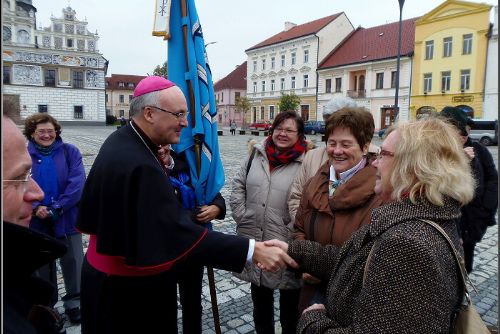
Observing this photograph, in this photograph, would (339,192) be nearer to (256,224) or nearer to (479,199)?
(256,224)

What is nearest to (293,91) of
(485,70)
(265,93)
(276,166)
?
(265,93)

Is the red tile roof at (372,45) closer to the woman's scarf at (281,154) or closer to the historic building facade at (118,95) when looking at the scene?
the woman's scarf at (281,154)

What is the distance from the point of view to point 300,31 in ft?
159

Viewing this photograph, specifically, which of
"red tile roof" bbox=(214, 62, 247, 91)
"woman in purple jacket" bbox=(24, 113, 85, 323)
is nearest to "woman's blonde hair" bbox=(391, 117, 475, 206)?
"woman in purple jacket" bbox=(24, 113, 85, 323)

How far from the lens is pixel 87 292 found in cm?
211

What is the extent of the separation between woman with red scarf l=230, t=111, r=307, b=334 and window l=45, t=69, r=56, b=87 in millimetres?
55212

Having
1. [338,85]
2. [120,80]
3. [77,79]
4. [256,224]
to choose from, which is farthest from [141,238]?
[120,80]

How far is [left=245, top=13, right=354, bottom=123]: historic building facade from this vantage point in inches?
1769

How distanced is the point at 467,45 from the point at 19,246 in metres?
37.4

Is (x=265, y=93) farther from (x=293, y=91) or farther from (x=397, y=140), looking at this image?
(x=397, y=140)

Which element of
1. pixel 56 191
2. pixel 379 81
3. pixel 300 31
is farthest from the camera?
pixel 300 31

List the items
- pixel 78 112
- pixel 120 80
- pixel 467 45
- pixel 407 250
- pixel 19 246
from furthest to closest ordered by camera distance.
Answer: pixel 120 80 < pixel 78 112 < pixel 467 45 < pixel 407 250 < pixel 19 246

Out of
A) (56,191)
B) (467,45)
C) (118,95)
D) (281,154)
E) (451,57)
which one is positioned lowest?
(56,191)

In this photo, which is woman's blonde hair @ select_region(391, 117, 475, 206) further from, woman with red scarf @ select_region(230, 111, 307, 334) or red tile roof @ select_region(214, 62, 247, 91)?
red tile roof @ select_region(214, 62, 247, 91)
